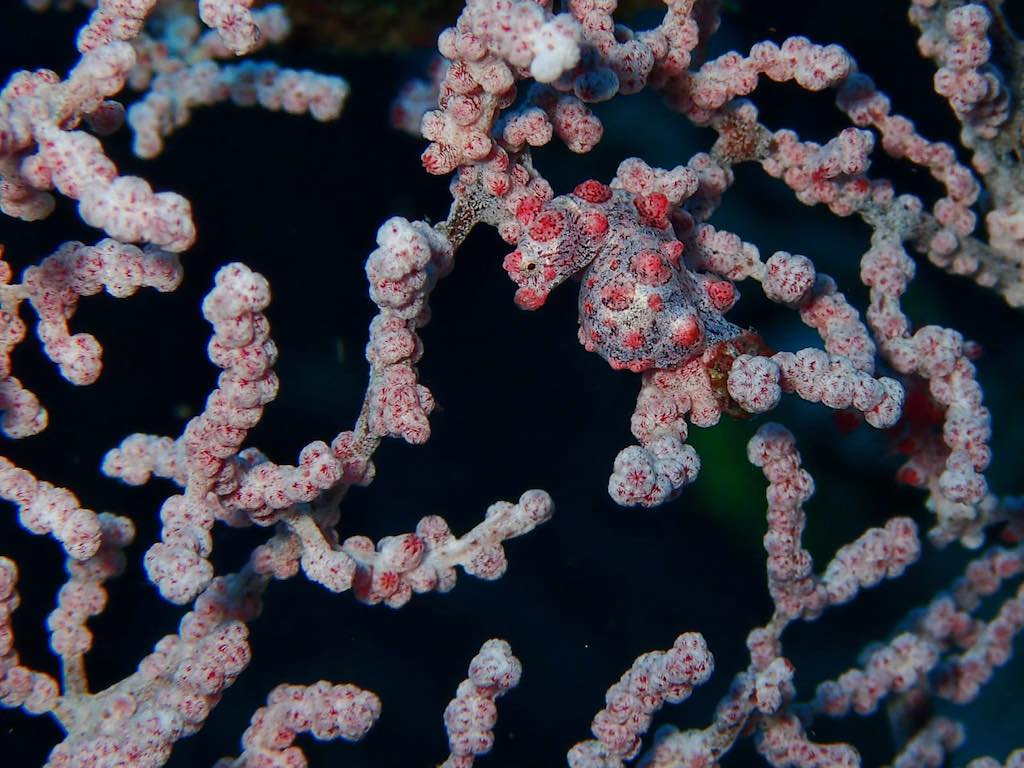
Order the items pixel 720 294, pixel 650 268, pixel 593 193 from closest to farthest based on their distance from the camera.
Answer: pixel 650 268
pixel 593 193
pixel 720 294

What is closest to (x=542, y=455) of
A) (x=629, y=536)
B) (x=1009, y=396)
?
(x=629, y=536)

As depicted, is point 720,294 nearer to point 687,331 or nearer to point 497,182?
point 687,331

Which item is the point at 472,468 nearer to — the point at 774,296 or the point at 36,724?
the point at 774,296

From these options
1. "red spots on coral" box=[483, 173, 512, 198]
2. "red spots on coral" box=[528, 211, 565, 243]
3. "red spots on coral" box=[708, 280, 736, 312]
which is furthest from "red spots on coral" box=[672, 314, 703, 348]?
"red spots on coral" box=[483, 173, 512, 198]

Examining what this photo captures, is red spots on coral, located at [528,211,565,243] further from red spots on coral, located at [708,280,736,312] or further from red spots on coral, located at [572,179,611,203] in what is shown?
red spots on coral, located at [708,280,736,312]

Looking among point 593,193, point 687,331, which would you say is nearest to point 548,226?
point 593,193

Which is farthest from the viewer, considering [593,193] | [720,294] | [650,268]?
[720,294]

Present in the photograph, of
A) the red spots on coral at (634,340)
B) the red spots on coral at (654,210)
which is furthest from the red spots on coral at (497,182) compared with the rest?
the red spots on coral at (634,340)
